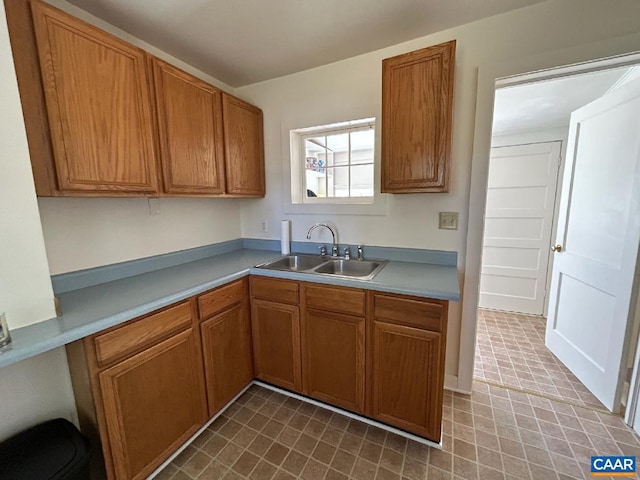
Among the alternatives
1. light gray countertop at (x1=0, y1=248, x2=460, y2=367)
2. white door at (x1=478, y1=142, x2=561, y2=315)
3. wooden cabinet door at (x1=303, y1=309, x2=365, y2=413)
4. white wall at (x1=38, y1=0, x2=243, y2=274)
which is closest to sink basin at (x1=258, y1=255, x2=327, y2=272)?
light gray countertop at (x1=0, y1=248, x2=460, y2=367)

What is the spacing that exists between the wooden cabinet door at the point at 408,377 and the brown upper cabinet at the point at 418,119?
84cm

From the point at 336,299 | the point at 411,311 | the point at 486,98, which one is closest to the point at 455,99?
the point at 486,98

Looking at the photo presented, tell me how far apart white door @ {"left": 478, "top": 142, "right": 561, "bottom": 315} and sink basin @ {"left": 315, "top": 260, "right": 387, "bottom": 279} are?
74.8 inches

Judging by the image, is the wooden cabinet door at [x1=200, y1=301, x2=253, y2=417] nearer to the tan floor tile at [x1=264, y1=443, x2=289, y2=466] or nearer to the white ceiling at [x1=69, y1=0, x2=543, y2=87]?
the tan floor tile at [x1=264, y1=443, x2=289, y2=466]

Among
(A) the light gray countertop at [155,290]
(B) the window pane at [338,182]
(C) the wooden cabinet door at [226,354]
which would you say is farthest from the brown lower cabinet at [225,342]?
(B) the window pane at [338,182]

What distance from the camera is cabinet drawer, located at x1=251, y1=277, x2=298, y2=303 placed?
1661 millimetres

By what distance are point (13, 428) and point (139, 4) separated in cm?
210

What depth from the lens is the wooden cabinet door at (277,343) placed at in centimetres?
171

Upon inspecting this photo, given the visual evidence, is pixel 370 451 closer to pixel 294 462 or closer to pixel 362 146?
pixel 294 462

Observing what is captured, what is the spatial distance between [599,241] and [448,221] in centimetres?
101

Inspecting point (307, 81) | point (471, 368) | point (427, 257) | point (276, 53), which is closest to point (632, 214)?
point (427, 257)

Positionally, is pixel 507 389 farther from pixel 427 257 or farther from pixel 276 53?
pixel 276 53

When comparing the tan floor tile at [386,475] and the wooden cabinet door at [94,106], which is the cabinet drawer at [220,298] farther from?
the tan floor tile at [386,475]

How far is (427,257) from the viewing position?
5.98 ft
